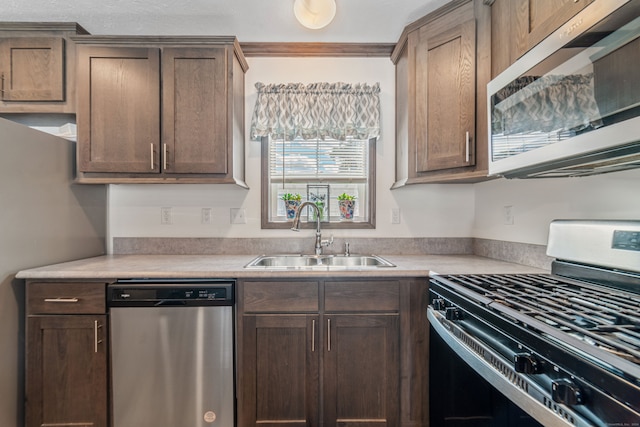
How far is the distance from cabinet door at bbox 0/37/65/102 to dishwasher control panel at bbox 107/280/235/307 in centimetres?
131

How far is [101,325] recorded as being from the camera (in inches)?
60.3

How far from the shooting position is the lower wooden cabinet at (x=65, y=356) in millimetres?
1527

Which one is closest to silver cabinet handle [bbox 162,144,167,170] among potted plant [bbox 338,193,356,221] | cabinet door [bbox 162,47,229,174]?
cabinet door [bbox 162,47,229,174]

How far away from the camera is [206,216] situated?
2.22 metres

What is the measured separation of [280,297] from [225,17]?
1.73 metres

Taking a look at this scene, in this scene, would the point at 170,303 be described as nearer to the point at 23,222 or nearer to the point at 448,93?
the point at 23,222

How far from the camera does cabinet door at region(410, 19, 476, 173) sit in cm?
164

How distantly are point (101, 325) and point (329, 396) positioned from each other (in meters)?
1.22

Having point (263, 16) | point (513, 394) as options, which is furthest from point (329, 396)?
point (263, 16)

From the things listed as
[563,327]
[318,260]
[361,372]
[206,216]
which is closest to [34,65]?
[206,216]

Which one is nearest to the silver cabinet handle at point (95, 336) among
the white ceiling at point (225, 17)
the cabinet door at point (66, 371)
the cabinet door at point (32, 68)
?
the cabinet door at point (66, 371)

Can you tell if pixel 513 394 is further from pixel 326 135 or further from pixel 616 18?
pixel 326 135

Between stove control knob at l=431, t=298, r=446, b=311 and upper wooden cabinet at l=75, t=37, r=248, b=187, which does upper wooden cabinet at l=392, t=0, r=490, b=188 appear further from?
upper wooden cabinet at l=75, t=37, r=248, b=187

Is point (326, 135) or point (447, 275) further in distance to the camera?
point (326, 135)
